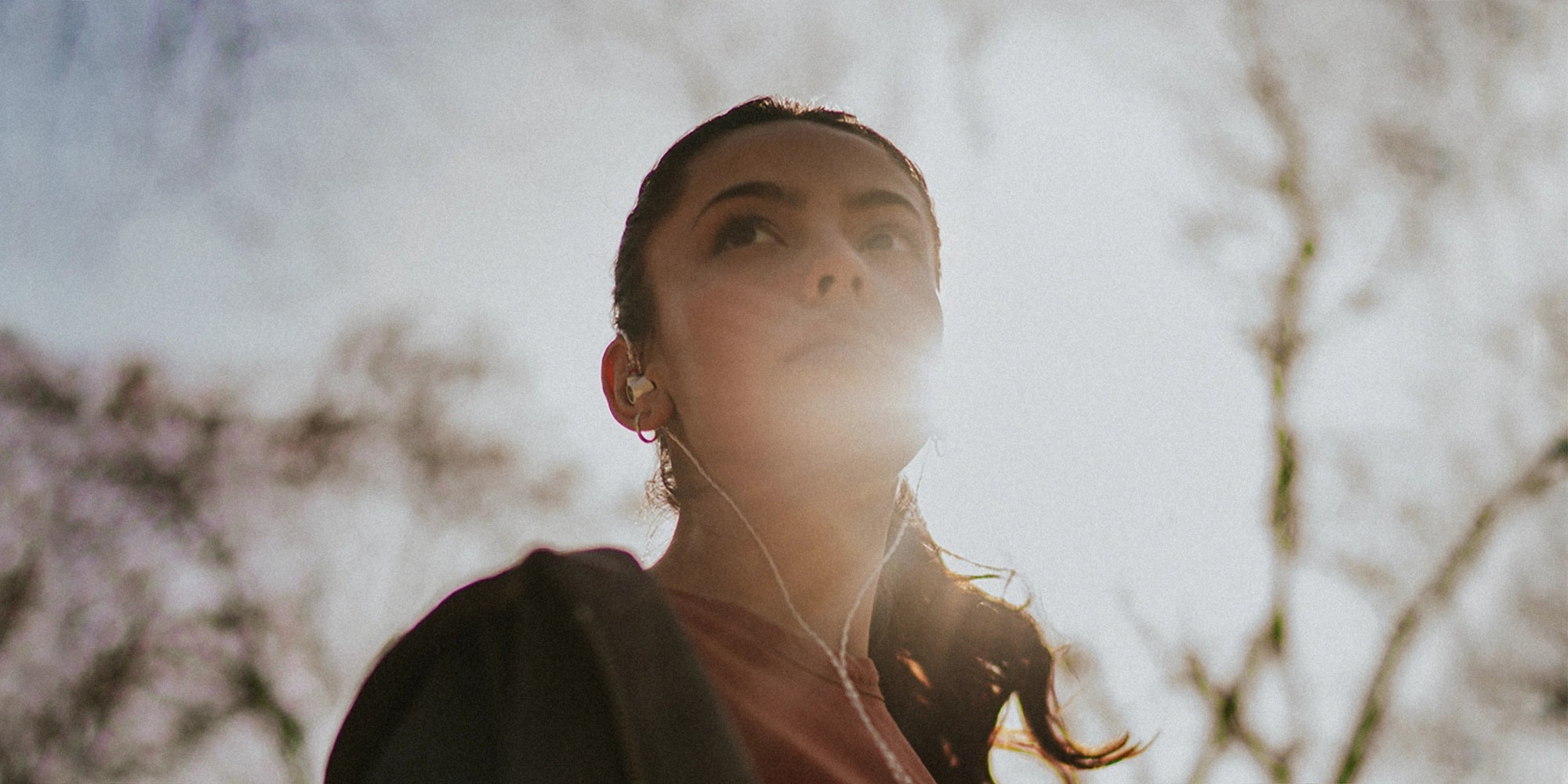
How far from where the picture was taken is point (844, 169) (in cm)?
200

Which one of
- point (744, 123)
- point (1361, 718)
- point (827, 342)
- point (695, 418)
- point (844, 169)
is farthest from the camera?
point (1361, 718)

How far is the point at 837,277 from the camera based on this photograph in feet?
5.78

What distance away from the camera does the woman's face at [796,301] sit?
1697 millimetres

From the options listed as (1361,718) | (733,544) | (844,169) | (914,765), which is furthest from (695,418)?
(1361,718)

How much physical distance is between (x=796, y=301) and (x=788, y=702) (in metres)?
0.74

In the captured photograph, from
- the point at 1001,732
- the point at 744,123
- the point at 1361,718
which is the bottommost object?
the point at 1361,718

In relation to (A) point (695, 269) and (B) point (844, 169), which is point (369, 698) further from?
(B) point (844, 169)

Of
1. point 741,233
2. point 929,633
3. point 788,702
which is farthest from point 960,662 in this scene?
point 741,233

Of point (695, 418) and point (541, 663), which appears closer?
point (541, 663)

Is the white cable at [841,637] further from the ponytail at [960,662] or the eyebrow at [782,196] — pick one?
the eyebrow at [782,196]

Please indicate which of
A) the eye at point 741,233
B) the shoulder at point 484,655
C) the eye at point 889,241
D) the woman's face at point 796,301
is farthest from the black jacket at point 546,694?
the eye at point 889,241

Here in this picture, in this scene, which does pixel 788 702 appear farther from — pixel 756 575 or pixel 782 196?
pixel 782 196

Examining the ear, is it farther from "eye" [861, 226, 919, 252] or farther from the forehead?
"eye" [861, 226, 919, 252]

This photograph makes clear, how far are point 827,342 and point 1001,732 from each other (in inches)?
52.0
